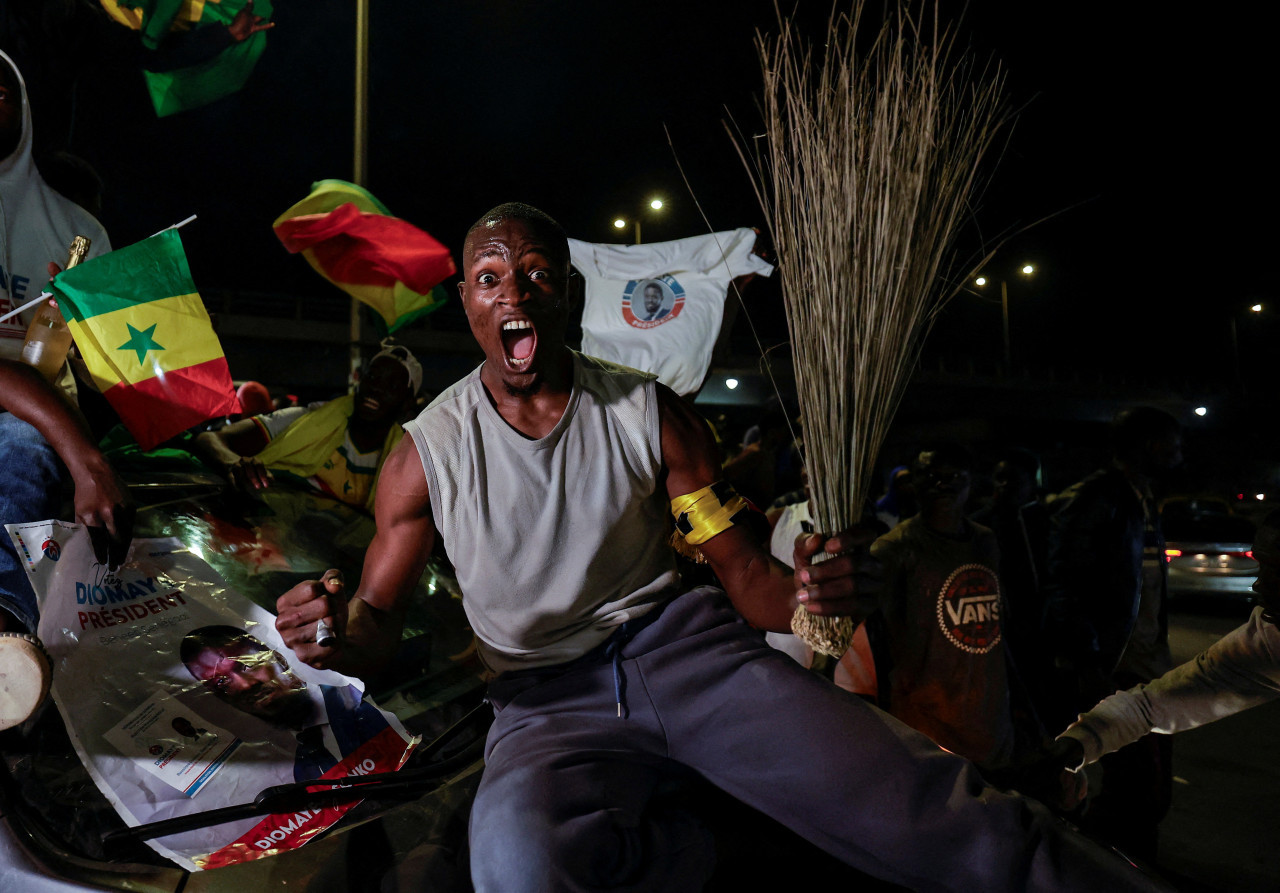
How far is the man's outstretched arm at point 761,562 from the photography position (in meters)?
1.66

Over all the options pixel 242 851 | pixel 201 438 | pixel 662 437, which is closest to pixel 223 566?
pixel 242 851

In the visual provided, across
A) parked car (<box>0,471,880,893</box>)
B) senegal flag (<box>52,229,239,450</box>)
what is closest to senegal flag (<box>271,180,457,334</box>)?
senegal flag (<box>52,229,239,450</box>)

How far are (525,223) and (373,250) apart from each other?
3.68m

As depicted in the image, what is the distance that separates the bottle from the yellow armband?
2.06 m

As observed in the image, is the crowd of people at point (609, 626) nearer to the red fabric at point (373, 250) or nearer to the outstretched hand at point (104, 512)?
the outstretched hand at point (104, 512)

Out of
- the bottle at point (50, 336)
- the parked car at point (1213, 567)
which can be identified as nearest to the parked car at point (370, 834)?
the bottle at point (50, 336)

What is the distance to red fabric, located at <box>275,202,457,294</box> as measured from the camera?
5203 millimetres

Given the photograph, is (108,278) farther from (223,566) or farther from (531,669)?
(531,669)

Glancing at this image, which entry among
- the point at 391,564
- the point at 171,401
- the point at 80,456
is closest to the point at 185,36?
the point at 171,401

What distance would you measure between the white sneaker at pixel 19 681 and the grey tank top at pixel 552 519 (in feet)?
2.65

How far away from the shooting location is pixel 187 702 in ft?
6.35

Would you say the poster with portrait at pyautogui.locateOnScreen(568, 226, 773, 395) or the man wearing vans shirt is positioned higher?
the poster with portrait at pyautogui.locateOnScreen(568, 226, 773, 395)

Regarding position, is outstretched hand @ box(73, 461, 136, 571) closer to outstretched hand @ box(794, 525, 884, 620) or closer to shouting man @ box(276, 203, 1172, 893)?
shouting man @ box(276, 203, 1172, 893)

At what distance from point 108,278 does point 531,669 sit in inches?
75.7
